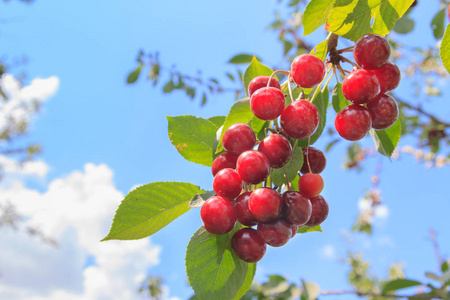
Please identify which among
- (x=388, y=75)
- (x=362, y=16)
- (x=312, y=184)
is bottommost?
(x=312, y=184)

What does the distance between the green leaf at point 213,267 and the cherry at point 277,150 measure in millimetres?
242

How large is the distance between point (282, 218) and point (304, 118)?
244mm

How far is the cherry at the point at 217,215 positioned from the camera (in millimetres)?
806

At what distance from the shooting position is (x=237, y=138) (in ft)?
2.81

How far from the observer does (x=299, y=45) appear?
3.73 m

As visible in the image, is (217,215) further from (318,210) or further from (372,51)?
(372,51)

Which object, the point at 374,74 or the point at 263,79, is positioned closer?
the point at 374,74

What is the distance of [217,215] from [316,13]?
55 centimetres

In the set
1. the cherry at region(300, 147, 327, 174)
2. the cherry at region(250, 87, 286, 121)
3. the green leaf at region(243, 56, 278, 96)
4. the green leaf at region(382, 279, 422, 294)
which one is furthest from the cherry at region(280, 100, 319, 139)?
the green leaf at region(382, 279, 422, 294)

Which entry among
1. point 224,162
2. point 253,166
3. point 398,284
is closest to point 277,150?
point 253,166

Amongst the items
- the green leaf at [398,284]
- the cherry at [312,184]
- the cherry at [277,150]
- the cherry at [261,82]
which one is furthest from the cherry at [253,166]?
the green leaf at [398,284]

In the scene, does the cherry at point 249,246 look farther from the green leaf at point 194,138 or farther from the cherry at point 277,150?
the green leaf at point 194,138

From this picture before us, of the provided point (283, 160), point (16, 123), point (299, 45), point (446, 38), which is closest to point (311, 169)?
point (283, 160)

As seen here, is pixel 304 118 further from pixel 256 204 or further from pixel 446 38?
pixel 446 38
